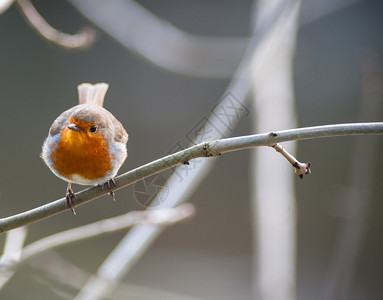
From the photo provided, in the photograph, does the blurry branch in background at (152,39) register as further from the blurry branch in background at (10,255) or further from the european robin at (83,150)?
the blurry branch in background at (10,255)

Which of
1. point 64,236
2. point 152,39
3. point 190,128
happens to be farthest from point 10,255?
point 190,128

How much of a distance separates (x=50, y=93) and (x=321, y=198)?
3184mm

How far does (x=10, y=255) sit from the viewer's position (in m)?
2.05

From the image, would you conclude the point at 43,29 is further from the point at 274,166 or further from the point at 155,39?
the point at 274,166

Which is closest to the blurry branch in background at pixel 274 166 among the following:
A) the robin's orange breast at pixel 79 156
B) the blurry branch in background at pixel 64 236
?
the blurry branch in background at pixel 64 236

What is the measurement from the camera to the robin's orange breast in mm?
2355

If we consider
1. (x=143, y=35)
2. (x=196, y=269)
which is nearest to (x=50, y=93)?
(x=143, y=35)

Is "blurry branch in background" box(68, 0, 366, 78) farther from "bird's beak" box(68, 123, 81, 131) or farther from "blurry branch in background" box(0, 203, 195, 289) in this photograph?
"blurry branch in background" box(0, 203, 195, 289)

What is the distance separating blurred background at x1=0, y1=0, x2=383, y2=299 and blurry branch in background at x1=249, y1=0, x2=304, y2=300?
154 centimetres

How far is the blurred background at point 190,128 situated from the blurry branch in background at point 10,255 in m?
2.59

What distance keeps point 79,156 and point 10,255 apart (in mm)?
562

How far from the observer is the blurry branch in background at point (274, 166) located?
10.2 feet

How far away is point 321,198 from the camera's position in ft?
17.6

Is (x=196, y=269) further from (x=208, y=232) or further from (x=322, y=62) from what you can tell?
(x=322, y=62)
